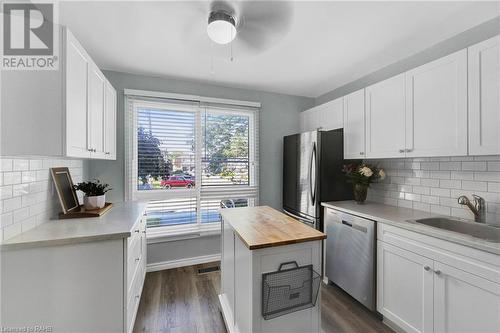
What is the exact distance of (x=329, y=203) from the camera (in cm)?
248

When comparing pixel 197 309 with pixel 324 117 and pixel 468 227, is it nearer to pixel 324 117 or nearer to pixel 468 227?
pixel 468 227

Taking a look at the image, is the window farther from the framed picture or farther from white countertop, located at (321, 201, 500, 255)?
white countertop, located at (321, 201, 500, 255)

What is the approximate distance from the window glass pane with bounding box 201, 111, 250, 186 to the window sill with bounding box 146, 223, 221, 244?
61 cm

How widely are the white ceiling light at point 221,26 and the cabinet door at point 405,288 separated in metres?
2.12

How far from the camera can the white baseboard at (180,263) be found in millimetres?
2812

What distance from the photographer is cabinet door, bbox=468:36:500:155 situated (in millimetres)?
1425

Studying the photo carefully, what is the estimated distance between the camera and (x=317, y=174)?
2510 mm

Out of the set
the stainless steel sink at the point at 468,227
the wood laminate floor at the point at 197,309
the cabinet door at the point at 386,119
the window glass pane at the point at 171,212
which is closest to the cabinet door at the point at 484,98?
the cabinet door at the point at 386,119

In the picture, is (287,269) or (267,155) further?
(267,155)

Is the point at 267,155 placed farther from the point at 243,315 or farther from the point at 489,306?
the point at 489,306

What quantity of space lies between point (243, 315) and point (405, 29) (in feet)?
8.28

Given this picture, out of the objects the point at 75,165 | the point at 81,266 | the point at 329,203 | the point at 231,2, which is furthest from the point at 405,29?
the point at 75,165

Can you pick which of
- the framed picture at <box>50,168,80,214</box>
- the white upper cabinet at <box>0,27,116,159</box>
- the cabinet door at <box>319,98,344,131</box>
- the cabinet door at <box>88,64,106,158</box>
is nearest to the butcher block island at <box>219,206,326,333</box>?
the white upper cabinet at <box>0,27,116,159</box>

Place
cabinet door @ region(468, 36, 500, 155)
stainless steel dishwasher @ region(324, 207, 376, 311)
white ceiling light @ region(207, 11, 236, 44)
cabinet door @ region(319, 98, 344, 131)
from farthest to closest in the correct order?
cabinet door @ region(319, 98, 344, 131) < stainless steel dishwasher @ region(324, 207, 376, 311) < white ceiling light @ region(207, 11, 236, 44) < cabinet door @ region(468, 36, 500, 155)
